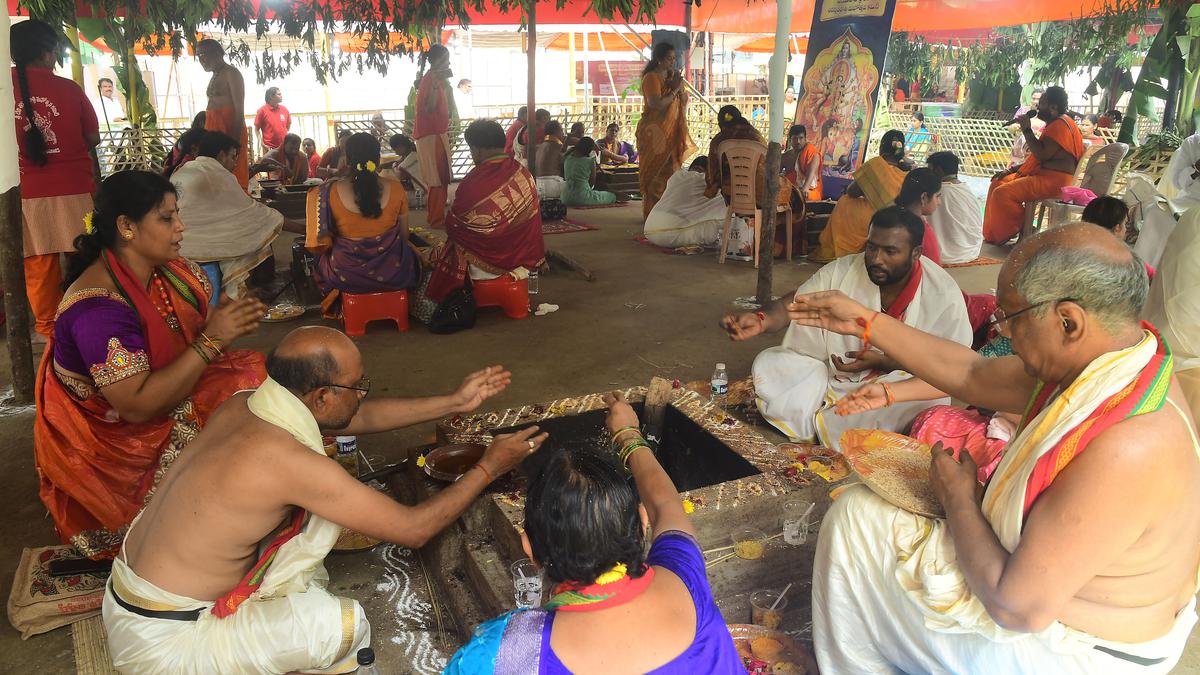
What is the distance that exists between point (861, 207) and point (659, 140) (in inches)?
120

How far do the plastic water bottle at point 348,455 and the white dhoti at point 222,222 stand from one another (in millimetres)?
2941

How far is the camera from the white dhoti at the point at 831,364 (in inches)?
147

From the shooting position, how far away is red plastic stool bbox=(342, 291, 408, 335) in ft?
19.9

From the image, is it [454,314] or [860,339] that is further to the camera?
[454,314]

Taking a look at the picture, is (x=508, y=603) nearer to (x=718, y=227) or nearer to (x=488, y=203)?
(x=488, y=203)

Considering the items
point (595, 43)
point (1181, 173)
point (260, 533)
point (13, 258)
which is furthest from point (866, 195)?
point (595, 43)

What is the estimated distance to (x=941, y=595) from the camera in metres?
2.01

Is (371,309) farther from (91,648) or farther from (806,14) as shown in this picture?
(806,14)

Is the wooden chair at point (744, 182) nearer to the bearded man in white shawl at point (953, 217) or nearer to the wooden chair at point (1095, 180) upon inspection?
the bearded man in white shawl at point (953, 217)

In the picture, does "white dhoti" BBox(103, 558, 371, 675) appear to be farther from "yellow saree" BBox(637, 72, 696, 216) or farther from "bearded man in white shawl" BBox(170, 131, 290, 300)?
"yellow saree" BBox(637, 72, 696, 216)

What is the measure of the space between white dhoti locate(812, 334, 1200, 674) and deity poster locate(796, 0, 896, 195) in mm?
7545

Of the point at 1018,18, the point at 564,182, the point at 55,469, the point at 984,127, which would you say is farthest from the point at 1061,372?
the point at 984,127

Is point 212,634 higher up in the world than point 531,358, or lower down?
higher up

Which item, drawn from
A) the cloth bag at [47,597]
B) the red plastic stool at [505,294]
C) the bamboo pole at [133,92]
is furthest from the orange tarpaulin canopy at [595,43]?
the cloth bag at [47,597]
